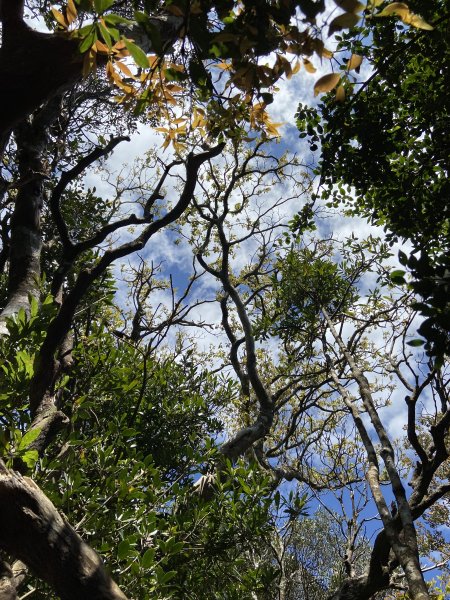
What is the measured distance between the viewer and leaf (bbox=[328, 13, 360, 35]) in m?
1.46

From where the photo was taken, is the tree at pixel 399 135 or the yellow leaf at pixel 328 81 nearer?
the yellow leaf at pixel 328 81

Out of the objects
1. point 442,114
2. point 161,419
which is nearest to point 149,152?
point 161,419

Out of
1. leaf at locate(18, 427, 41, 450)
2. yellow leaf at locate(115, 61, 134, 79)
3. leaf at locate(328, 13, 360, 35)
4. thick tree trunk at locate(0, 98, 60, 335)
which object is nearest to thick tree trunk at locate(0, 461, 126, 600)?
leaf at locate(18, 427, 41, 450)

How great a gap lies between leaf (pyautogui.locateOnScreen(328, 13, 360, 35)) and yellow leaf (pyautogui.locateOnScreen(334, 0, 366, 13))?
0.05 ft

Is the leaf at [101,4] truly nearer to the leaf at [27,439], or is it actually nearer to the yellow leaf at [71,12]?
the yellow leaf at [71,12]

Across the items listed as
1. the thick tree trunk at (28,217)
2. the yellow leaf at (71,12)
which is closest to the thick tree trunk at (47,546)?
the thick tree trunk at (28,217)

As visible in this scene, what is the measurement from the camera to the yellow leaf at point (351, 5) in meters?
1.46

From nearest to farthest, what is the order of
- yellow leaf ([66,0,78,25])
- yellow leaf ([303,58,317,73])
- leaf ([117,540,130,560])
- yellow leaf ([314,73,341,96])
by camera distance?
yellow leaf ([314,73,341,96]), yellow leaf ([303,58,317,73]), yellow leaf ([66,0,78,25]), leaf ([117,540,130,560])

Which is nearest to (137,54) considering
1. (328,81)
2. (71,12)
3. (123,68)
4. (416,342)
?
(328,81)

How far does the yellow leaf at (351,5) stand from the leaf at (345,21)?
17mm

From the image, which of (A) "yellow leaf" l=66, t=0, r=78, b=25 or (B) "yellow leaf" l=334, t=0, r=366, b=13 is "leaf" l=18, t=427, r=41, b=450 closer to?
(A) "yellow leaf" l=66, t=0, r=78, b=25

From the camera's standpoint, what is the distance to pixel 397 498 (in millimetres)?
3314

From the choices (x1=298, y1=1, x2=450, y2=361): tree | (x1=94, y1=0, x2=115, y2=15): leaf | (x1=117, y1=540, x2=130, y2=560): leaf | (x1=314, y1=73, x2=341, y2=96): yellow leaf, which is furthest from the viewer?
(x1=298, y1=1, x2=450, y2=361): tree

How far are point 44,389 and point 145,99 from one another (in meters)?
2.13
